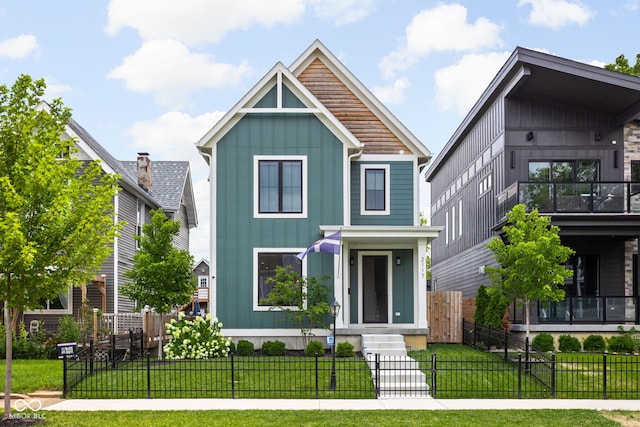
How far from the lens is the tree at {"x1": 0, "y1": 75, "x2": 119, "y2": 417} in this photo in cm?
1329

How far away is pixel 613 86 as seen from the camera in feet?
80.7

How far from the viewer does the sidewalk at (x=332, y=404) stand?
49.4 ft

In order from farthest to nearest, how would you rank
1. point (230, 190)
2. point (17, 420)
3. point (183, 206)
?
1. point (183, 206)
2. point (230, 190)
3. point (17, 420)

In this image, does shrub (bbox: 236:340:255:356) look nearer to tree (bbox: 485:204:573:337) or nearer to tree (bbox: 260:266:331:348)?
tree (bbox: 260:266:331:348)

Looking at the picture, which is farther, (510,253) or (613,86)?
(613,86)

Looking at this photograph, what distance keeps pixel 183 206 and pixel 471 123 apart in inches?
657

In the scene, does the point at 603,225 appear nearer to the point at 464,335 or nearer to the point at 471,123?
the point at 464,335

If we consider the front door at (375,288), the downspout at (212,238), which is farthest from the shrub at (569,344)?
the downspout at (212,238)

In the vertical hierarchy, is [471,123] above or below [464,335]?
above

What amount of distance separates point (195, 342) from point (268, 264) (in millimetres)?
3414

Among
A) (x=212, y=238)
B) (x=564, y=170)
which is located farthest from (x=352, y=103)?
(x=564, y=170)

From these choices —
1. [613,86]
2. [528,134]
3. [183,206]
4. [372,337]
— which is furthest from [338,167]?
[183,206]

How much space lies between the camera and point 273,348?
22062 millimetres

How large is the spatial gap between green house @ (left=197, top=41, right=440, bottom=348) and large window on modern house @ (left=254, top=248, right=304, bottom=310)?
3 cm
